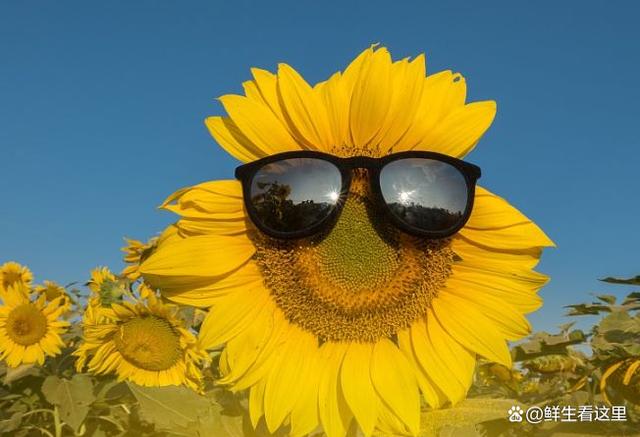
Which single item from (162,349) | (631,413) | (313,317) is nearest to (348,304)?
(313,317)

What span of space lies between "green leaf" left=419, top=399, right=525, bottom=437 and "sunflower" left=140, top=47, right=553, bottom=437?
0.05 meters

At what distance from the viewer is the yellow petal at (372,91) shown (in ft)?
7.04

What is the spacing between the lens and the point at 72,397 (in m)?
3.74

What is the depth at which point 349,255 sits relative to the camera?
2.24 metres

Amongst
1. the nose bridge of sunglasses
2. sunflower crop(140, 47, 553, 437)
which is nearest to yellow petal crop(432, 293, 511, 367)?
sunflower crop(140, 47, 553, 437)

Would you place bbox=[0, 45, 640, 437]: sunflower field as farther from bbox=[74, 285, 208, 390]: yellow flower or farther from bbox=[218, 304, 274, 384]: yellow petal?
bbox=[74, 285, 208, 390]: yellow flower

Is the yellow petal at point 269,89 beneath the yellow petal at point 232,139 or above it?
above

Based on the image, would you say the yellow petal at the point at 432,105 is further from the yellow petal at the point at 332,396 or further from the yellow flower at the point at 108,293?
the yellow flower at the point at 108,293

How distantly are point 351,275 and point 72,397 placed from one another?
2260 mm

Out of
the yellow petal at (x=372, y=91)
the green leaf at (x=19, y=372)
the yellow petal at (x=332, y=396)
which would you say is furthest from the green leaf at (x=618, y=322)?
the green leaf at (x=19, y=372)

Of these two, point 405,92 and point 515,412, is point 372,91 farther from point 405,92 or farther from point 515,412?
point 515,412

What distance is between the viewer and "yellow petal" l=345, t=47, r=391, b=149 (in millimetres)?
2146

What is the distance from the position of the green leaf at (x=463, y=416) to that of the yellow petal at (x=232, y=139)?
103cm

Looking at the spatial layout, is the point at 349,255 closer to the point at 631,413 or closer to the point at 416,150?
the point at 416,150
